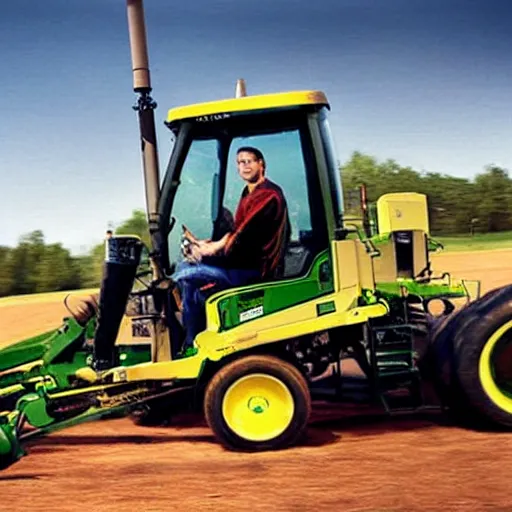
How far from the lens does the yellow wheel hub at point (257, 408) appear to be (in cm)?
472

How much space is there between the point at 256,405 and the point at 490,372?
4.24 feet

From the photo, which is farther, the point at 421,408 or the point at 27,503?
the point at 421,408

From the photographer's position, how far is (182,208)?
5.00 meters

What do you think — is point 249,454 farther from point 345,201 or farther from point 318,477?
point 345,201

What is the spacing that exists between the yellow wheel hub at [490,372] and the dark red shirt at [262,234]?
48.4 inches

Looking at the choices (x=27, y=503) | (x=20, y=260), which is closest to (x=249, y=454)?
(x=27, y=503)

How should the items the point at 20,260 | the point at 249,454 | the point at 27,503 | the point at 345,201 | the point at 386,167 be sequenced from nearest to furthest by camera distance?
1. the point at 27,503
2. the point at 249,454
3. the point at 345,201
4. the point at 386,167
5. the point at 20,260

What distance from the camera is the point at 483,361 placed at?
4.83 metres

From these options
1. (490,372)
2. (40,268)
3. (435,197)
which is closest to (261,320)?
(490,372)

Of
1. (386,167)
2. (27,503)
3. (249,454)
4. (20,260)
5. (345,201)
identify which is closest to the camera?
(27,503)

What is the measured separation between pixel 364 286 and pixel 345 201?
20.2 inches

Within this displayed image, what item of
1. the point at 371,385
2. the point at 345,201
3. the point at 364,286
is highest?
the point at 345,201

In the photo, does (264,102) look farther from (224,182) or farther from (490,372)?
(490,372)

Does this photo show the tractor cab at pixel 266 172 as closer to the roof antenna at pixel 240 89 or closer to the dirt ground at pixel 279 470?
the roof antenna at pixel 240 89
